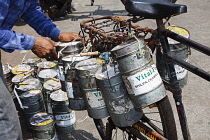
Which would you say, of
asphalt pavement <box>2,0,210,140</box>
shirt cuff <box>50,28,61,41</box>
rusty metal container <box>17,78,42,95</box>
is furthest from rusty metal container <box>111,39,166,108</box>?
Answer: rusty metal container <box>17,78,42,95</box>

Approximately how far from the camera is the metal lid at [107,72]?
207cm

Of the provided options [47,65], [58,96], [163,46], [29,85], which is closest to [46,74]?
[47,65]

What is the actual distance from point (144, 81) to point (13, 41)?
1.08 meters

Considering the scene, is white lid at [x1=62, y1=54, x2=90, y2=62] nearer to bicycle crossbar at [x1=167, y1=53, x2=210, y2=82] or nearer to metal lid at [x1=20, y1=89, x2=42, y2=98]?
bicycle crossbar at [x1=167, y1=53, x2=210, y2=82]

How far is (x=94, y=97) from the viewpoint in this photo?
7.41 ft

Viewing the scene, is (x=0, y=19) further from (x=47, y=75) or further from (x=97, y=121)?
(x=47, y=75)

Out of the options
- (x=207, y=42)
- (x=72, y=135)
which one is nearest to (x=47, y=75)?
(x=72, y=135)

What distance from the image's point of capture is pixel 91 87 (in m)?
2.22

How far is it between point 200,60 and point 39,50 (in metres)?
3.93

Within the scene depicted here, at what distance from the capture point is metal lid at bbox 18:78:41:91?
3873 mm

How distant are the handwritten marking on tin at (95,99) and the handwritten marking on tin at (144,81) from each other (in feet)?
1.41

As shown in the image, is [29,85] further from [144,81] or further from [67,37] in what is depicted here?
[144,81]

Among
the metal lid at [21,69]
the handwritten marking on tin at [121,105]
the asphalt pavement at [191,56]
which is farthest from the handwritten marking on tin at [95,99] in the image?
the metal lid at [21,69]

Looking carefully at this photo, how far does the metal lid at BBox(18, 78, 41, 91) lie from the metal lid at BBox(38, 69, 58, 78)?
0.14 meters
